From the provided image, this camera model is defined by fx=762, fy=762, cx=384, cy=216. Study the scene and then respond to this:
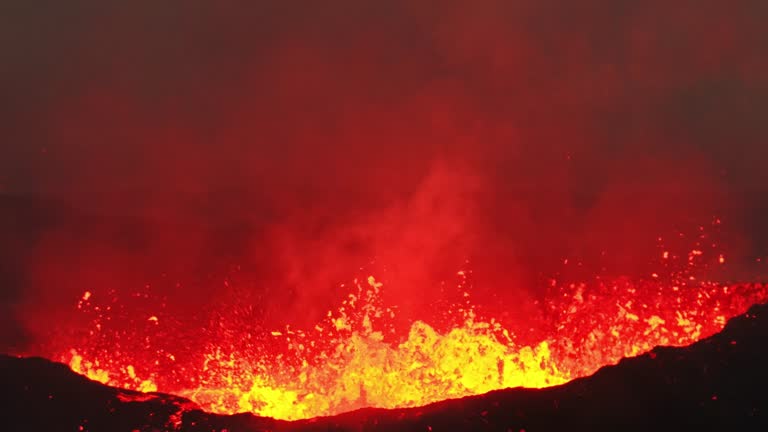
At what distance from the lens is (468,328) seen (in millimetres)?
11320

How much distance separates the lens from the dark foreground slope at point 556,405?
6770 millimetres

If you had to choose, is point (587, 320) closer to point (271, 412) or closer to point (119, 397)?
point (271, 412)

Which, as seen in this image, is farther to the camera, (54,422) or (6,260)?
(6,260)

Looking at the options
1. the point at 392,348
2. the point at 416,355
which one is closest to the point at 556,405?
the point at 416,355

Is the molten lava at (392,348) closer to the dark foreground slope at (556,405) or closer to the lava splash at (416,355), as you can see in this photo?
the lava splash at (416,355)

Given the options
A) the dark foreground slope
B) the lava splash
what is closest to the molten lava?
the lava splash

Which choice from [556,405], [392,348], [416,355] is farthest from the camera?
[392,348]

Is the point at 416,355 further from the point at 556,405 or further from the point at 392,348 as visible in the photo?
the point at 556,405

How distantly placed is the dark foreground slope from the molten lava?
139 centimetres

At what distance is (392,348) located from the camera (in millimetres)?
9859

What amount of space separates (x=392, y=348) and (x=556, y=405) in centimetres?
332

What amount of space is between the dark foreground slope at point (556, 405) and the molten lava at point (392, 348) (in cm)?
139

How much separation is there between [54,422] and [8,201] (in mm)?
6722

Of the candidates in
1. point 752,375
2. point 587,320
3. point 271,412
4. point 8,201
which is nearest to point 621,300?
point 587,320
